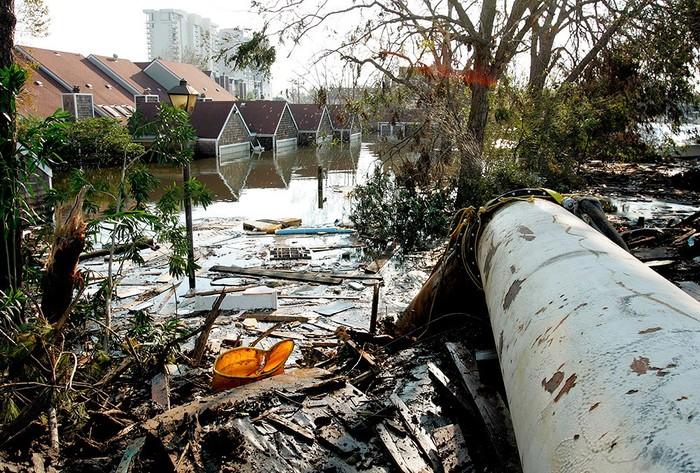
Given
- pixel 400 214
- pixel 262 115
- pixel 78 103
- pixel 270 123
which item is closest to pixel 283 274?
Result: pixel 400 214

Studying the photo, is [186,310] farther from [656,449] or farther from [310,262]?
[656,449]

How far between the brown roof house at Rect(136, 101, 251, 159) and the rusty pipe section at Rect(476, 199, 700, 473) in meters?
40.6

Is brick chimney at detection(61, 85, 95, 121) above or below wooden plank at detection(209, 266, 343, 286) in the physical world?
above

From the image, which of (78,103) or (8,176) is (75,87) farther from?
(8,176)

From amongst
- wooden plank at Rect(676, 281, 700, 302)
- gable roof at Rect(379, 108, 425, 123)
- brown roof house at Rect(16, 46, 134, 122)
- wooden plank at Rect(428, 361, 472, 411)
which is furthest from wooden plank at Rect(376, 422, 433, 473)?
brown roof house at Rect(16, 46, 134, 122)

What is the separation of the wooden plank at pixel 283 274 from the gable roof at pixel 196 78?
1763 inches

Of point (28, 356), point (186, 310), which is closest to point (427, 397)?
point (28, 356)

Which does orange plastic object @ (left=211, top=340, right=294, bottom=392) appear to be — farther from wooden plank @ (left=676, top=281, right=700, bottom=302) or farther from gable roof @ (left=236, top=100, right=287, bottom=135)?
gable roof @ (left=236, top=100, right=287, bottom=135)

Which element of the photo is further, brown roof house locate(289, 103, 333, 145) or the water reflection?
brown roof house locate(289, 103, 333, 145)

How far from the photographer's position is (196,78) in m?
58.2

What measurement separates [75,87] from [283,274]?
3278 cm

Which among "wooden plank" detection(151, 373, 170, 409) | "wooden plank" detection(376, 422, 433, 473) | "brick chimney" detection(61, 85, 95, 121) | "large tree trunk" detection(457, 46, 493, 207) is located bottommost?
"wooden plank" detection(151, 373, 170, 409)

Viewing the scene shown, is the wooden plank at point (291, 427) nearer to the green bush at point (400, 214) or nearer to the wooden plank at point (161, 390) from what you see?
the wooden plank at point (161, 390)

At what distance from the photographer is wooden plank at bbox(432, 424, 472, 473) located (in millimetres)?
3803
